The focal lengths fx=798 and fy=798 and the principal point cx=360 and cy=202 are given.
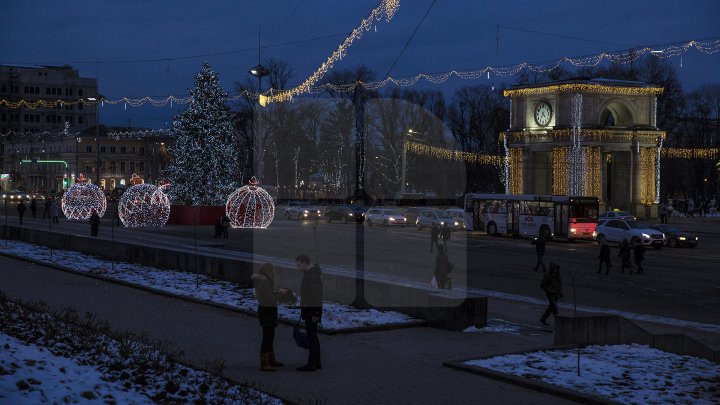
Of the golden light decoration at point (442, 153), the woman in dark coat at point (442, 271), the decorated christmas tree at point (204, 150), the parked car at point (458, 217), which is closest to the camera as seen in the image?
the woman in dark coat at point (442, 271)

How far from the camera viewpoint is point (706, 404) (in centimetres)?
924

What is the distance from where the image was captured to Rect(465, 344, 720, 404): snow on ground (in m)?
9.63

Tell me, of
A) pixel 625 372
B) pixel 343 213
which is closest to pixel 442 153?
pixel 343 213

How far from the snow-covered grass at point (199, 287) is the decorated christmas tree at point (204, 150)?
68.6 ft

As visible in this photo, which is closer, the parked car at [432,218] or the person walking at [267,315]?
the person walking at [267,315]

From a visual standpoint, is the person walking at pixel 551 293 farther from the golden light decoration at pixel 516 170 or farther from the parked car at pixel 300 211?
the golden light decoration at pixel 516 170

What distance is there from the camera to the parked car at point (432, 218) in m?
48.9

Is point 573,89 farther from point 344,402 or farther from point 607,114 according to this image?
point 344,402

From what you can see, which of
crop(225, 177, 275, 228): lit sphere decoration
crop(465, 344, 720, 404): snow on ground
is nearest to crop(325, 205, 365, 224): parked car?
crop(225, 177, 275, 228): lit sphere decoration

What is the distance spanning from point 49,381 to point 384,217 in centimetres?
4559

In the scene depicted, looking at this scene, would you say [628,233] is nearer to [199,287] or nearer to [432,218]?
[432,218]

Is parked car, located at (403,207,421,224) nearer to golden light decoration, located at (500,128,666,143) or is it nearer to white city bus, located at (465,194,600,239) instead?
white city bus, located at (465,194,600,239)

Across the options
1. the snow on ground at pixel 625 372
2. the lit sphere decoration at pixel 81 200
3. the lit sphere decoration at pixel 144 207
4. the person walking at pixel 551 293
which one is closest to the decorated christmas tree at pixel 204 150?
the lit sphere decoration at pixel 144 207

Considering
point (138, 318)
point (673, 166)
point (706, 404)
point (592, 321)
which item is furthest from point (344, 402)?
point (673, 166)
